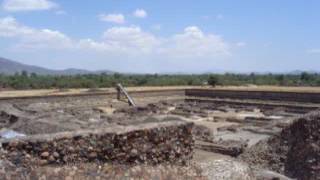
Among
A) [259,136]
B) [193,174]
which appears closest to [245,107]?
[259,136]

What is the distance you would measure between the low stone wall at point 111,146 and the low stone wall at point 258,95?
2426 centimetres

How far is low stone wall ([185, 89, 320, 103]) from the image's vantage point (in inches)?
1287

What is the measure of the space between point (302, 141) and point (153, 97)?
2782 cm

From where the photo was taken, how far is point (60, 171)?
25.6 ft

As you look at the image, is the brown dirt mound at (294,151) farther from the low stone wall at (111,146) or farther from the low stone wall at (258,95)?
the low stone wall at (258,95)

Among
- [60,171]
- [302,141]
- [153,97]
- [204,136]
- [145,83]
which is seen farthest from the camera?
[145,83]

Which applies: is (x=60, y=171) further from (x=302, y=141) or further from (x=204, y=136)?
(x=204, y=136)

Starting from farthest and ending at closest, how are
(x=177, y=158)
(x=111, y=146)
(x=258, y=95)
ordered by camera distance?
(x=258, y=95), (x=177, y=158), (x=111, y=146)

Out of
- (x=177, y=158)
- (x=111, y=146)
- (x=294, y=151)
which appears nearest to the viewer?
(x=111, y=146)

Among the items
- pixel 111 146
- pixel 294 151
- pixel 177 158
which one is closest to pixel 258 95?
pixel 294 151

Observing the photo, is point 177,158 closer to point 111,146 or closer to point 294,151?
point 111,146

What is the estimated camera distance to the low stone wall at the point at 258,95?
32688mm

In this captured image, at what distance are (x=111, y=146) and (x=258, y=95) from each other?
29.4 meters

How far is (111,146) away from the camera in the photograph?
28.6ft
